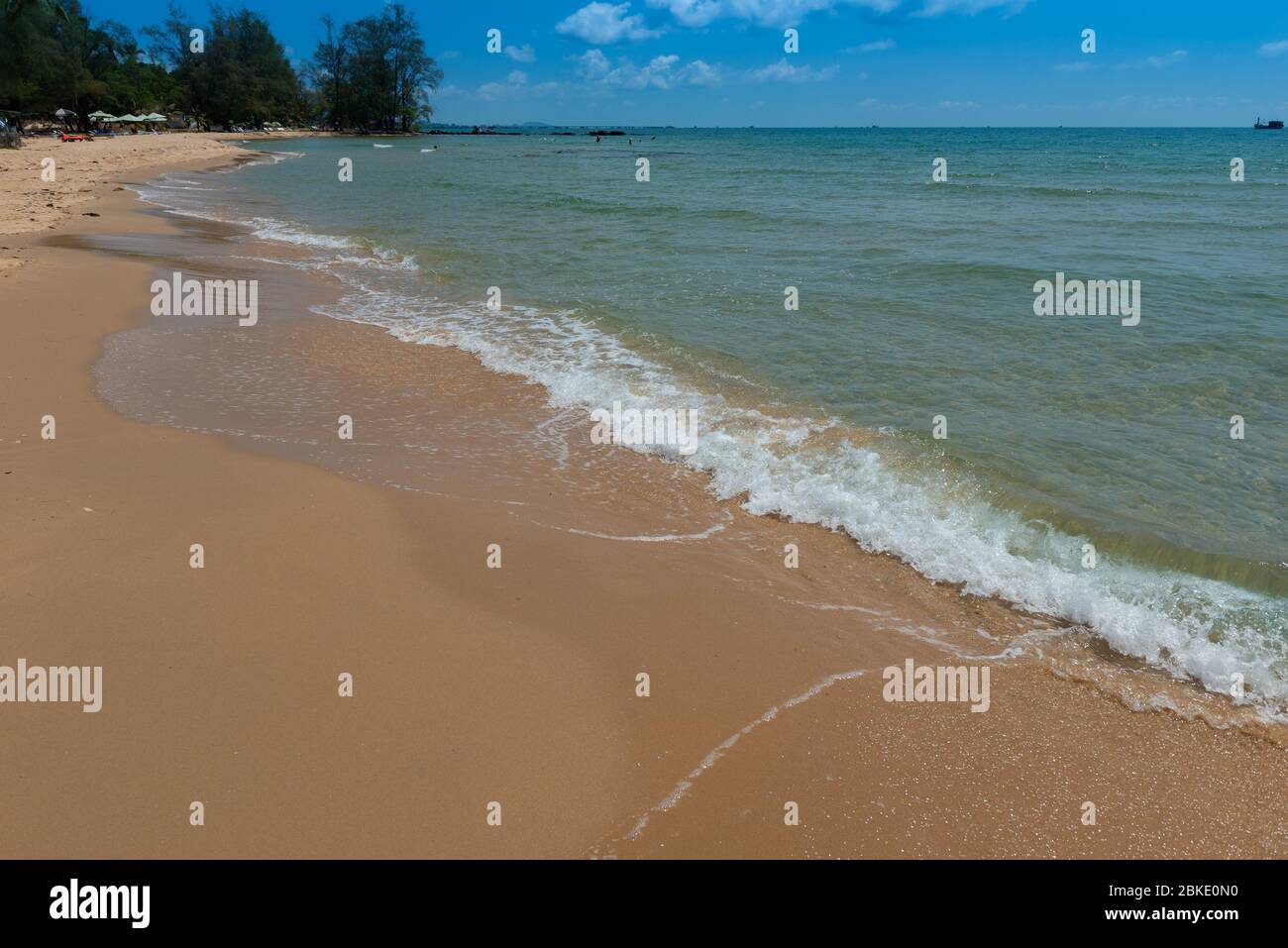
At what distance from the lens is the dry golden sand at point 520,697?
3275 mm

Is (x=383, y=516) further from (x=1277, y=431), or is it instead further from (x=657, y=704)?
(x=1277, y=431)

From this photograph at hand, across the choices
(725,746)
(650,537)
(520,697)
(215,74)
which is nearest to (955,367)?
(650,537)

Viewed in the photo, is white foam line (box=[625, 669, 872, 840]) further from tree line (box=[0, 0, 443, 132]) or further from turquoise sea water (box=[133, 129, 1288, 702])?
tree line (box=[0, 0, 443, 132])

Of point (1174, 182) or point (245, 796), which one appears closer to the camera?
point (245, 796)

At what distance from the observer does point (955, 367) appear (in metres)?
9.46

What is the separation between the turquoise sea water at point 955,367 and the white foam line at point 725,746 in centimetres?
149

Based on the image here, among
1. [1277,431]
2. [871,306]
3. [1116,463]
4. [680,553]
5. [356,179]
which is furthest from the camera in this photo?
[356,179]

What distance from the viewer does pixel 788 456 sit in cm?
706

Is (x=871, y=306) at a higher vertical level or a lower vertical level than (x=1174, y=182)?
lower

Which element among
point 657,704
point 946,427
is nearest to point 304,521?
point 657,704

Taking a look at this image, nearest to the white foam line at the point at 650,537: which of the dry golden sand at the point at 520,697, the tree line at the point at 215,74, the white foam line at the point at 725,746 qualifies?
the dry golden sand at the point at 520,697

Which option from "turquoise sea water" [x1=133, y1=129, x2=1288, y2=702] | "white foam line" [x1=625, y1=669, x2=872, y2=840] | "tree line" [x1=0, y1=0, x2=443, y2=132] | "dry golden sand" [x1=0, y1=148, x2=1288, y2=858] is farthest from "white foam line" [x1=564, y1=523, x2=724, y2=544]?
"tree line" [x1=0, y1=0, x2=443, y2=132]

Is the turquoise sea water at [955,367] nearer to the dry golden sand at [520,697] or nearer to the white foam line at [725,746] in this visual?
the dry golden sand at [520,697]
